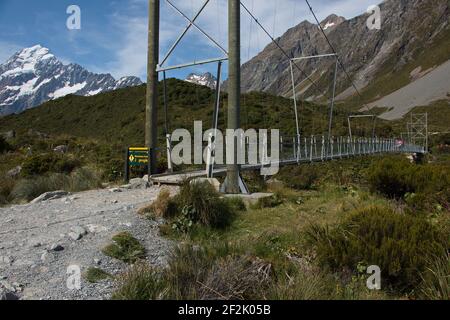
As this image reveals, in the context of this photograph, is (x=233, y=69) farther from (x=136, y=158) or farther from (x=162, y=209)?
(x=136, y=158)

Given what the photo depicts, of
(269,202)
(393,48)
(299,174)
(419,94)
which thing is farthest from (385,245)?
(393,48)

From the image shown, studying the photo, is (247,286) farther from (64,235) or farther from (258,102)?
(258,102)

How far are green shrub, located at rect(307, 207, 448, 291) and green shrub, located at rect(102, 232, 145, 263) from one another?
1.53 metres

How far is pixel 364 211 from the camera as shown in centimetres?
404

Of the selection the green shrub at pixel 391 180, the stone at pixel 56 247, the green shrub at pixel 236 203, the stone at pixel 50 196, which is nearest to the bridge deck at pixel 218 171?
the green shrub at pixel 236 203

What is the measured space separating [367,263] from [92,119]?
3412 cm

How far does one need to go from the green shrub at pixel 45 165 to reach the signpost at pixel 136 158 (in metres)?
1.77

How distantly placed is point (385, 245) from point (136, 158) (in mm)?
6153

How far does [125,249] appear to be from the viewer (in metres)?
3.59

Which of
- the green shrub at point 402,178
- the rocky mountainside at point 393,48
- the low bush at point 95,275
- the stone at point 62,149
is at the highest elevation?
the rocky mountainside at point 393,48

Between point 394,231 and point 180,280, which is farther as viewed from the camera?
point 394,231

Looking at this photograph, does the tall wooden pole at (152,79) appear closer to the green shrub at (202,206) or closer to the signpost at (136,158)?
the signpost at (136,158)

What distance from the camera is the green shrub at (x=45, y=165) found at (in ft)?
29.2
